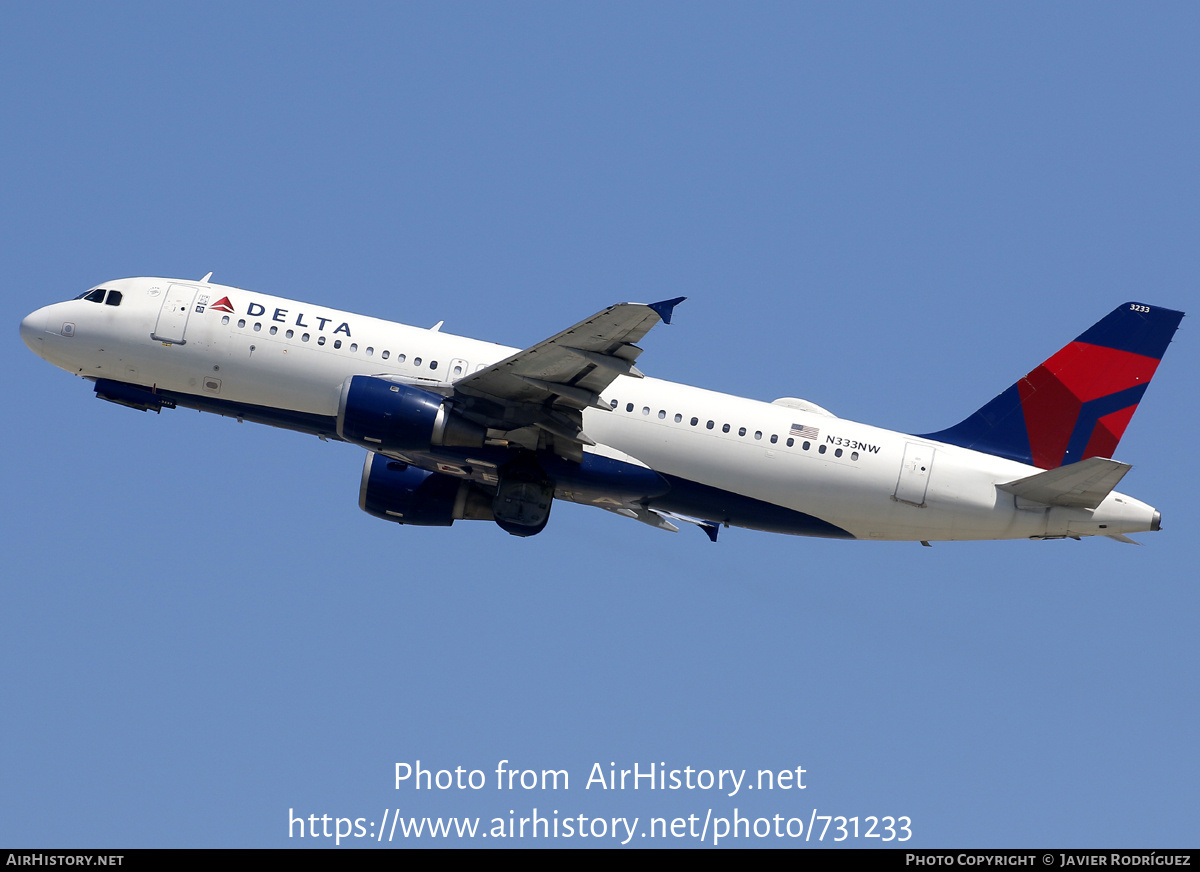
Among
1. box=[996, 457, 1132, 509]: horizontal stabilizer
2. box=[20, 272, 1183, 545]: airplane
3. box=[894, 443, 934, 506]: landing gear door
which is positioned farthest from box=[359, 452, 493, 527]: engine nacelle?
box=[996, 457, 1132, 509]: horizontal stabilizer

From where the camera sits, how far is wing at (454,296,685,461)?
3372cm

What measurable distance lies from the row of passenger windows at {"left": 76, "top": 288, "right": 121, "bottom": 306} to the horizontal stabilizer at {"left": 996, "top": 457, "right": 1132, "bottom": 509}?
85.6 ft

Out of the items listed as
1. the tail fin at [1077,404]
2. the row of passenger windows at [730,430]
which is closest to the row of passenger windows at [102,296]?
the row of passenger windows at [730,430]

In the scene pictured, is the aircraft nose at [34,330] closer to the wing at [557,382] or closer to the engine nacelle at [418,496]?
the engine nacelle at [418,496]

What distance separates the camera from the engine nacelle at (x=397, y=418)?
35562 mm

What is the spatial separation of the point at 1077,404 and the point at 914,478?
6.17 meters

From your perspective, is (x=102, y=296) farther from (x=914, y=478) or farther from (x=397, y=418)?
(x=914, y=478)

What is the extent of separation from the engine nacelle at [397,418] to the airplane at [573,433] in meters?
0.06

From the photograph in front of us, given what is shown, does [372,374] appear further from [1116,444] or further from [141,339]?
[1116,444]

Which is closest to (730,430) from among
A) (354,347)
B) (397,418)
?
(397,418)

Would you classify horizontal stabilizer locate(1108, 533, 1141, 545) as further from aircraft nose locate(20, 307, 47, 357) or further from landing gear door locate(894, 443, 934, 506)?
aircraft nose locate(20, 307, 47, 357)

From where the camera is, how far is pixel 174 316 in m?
38.7

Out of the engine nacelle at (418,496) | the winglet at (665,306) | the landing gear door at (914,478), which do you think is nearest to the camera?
the winglet at (665,306)
